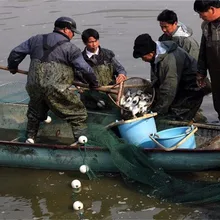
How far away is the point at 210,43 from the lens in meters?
6.66

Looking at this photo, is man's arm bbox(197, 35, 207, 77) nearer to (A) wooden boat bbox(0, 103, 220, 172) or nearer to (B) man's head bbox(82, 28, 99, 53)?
(A) wooden boat bbox(0, 103, 220, 172)

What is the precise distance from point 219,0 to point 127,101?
1.91 m

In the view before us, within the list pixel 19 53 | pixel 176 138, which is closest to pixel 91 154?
pixel 176 138

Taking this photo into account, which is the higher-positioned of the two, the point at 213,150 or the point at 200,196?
the point at 213,150

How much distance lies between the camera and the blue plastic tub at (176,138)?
6.55 m

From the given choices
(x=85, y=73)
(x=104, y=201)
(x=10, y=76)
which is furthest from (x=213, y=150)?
(x=10, y=76)

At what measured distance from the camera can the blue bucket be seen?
6947 mm

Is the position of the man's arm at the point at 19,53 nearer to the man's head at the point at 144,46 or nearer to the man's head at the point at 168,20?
the man's head at the point at 144,46

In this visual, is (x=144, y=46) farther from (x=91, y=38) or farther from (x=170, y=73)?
(x=91, y=38)

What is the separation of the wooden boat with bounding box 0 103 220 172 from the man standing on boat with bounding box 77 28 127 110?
0.27 metres

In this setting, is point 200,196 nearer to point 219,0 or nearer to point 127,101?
point 127,101

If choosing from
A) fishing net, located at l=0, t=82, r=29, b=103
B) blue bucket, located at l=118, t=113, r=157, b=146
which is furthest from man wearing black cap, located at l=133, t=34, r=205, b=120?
fishing net, located at l=0, t=82, r=29, b=103

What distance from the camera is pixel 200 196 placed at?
244 inches

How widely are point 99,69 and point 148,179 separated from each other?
2258mm
